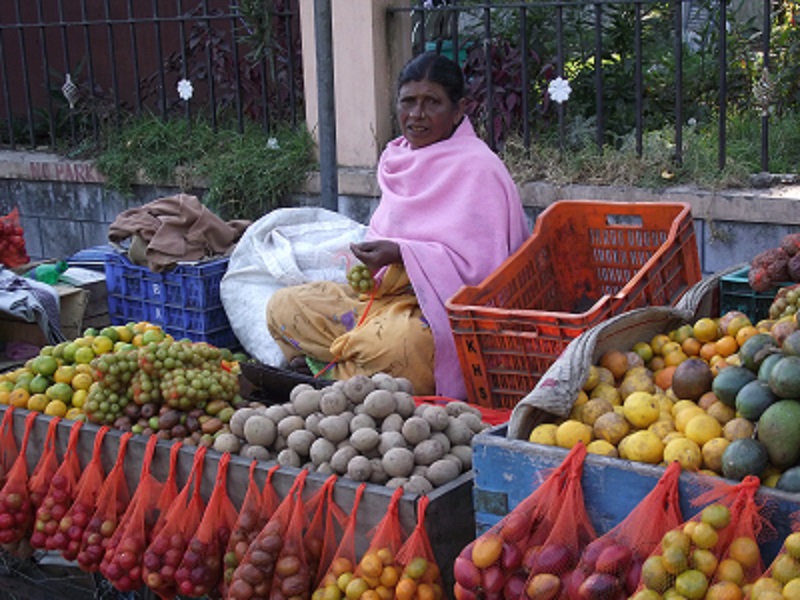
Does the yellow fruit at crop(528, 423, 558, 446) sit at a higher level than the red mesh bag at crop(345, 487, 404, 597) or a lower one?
higher

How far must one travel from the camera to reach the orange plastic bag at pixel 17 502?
11.6 feet

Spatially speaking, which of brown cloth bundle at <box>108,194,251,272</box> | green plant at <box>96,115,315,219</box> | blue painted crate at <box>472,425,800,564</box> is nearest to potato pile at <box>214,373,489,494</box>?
blue painted crate at <box>472,425,800,564</box>

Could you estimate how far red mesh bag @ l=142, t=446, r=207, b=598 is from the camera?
Result: 3086mm

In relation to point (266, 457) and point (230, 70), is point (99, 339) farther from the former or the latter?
point (230, 70)

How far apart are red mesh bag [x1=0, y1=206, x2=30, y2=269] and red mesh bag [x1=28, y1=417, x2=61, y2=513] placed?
214cm

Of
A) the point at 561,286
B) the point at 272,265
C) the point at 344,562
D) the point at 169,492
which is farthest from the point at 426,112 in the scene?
the point at 344,562

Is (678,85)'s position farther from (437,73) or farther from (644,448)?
(644,448)

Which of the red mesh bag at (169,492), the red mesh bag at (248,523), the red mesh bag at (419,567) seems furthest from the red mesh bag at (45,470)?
the red mesh bag at (419,567)

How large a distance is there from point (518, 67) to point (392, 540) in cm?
396

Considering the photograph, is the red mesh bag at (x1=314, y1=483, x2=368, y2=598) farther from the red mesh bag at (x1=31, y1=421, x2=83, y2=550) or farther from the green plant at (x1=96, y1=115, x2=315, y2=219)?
the green plant at (x1=96, y1=115, x2=315, y2=219)

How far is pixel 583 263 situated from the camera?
4523 millimetres

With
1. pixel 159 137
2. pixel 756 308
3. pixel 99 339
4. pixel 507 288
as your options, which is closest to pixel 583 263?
pixel 507 288

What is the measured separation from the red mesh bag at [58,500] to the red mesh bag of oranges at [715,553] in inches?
78.9

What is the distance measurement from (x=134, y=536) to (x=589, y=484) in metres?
1.46
